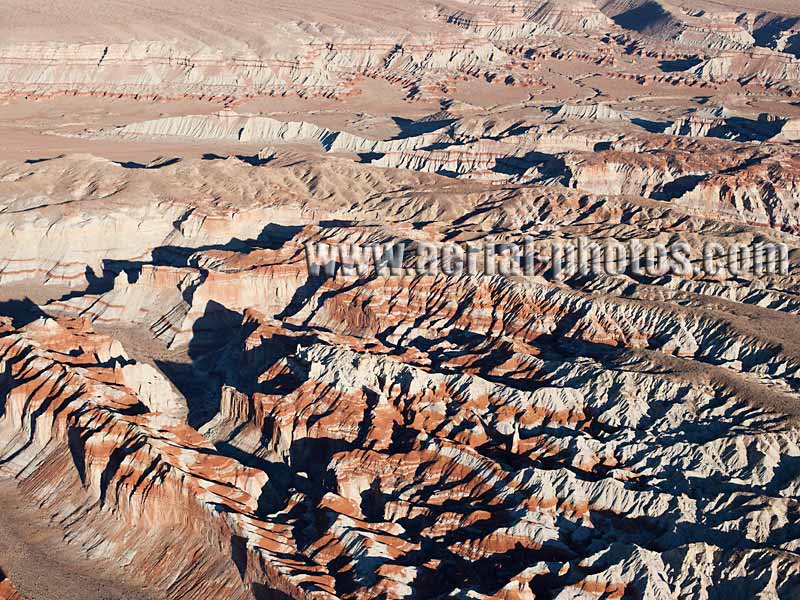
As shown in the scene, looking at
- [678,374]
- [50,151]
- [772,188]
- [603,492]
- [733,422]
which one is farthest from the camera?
[50,151]

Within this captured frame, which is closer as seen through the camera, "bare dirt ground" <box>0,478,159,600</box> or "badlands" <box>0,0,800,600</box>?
"badlands" <box>0,0,800,600</box>

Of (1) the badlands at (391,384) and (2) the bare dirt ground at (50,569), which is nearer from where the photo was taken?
(1) the badlands at (391,384)

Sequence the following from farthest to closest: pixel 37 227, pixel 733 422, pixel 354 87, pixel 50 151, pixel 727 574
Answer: pixel 354 87 → pixel 50 151 → pixel 37 227 → pixel 733 422 → pixel 727 574

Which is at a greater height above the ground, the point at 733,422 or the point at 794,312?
the point at 733,422

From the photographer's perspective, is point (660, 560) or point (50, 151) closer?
point (660, 560)

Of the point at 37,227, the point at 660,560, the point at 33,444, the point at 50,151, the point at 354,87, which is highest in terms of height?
the point at 660,560

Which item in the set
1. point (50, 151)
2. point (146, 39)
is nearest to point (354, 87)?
point (146, 39)

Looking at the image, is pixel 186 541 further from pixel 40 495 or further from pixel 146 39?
pixel 146 39

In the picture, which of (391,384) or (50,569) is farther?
(391,384)
